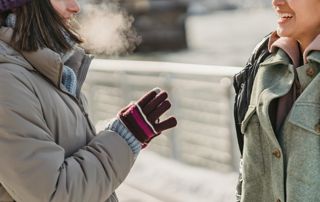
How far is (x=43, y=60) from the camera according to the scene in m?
1.96

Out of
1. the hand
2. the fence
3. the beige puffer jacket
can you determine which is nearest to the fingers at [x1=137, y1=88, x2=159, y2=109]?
the hand

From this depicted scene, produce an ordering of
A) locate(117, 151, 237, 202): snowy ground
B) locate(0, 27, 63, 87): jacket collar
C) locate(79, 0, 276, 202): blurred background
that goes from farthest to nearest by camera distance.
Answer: locate(117, 151, 237, 202): snowy ground → locate(79, 0, 276, 202): blurred background → locate(0, 27, 63, 87): jacket collar

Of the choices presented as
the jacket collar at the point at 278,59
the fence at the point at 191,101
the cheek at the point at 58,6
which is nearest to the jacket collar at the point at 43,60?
the cheek at the point at 58,6

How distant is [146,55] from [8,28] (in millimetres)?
24383

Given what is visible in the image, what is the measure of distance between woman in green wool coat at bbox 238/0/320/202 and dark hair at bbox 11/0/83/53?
66 centimetres

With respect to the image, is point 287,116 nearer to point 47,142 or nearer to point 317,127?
point 317,127

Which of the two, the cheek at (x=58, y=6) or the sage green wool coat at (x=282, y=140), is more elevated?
the cheek at (x=58, y=6)

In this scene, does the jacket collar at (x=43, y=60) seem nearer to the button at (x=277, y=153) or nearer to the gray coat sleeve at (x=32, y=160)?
the gray coat sleeve at (x=32, y=160)

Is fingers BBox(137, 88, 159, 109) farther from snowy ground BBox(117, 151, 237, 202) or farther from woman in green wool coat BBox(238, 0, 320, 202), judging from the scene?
snowy ground BBox(117, 151, 237, 202)

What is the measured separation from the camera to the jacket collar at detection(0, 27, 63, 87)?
6.44 ft

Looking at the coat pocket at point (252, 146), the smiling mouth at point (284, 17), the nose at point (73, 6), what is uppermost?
the nose at point (73, 6)

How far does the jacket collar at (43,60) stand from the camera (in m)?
1.96

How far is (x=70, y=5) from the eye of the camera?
2.12 m

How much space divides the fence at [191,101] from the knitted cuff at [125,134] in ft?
9.89
